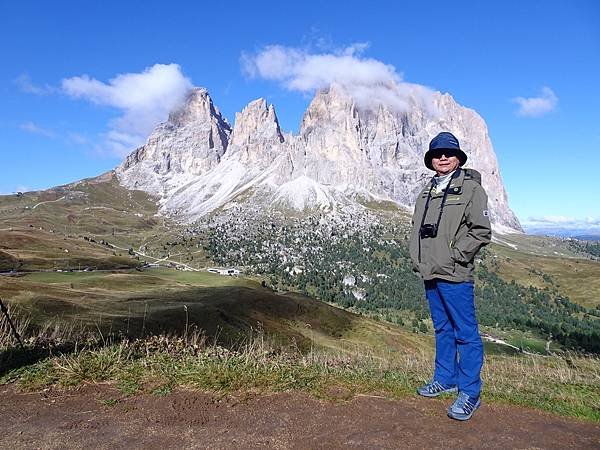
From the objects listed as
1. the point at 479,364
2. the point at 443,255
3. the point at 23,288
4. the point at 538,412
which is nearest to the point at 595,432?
the point at 538,412

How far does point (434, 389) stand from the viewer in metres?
7.71

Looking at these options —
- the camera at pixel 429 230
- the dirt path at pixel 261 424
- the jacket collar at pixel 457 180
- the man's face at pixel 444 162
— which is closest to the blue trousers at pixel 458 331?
the dirt path at pixel 261 424

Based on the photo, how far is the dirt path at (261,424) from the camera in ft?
19.7

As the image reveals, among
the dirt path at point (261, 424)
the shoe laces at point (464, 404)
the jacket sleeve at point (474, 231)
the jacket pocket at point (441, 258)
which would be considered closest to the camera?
the dirt path at point (261, 424)

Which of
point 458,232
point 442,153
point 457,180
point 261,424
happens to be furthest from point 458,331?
point 261,424

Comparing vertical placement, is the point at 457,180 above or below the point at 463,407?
above

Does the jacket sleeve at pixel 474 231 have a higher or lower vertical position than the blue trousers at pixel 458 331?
higher

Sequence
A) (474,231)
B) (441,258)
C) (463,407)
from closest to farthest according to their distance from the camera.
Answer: (463,407) → (474,231) → (441,258)

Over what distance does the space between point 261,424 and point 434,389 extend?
3163mm

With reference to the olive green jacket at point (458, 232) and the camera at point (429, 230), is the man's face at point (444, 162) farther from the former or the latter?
→ the camera at point (429, 230)

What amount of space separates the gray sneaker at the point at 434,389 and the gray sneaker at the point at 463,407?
54 centimetres

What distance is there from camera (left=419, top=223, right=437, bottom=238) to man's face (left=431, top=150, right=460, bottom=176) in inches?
42.6

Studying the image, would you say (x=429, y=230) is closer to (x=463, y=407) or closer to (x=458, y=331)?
(x=458, y=331)

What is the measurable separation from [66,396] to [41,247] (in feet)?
545
